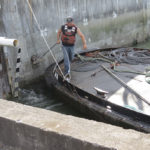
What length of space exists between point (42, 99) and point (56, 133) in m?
5.31

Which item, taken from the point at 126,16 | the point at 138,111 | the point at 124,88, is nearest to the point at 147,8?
the point at 126,16

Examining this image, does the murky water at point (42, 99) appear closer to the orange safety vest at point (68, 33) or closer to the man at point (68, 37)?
the man at point (68, 37)

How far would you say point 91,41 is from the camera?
1095 centimetres

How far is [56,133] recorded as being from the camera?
2.43 metres

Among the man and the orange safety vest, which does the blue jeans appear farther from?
the orange safety vest

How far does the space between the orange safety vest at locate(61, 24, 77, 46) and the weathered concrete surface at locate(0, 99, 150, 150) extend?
446 cm

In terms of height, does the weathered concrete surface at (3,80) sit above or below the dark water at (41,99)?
above

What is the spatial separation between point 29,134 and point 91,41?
8.67 meters

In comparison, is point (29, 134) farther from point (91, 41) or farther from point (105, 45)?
point (105, 45)

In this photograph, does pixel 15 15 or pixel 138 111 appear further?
pixel 15 15

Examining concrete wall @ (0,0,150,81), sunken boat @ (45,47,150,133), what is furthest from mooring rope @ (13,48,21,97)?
sunken boat @ (45,47,150,133)

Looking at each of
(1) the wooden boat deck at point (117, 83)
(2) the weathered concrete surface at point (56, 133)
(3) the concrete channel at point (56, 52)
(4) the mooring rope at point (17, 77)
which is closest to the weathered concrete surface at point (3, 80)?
(3) the concrete channel at point (56, 52)

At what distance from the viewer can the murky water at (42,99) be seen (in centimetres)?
694

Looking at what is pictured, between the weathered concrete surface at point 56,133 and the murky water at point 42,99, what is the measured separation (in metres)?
3.69
